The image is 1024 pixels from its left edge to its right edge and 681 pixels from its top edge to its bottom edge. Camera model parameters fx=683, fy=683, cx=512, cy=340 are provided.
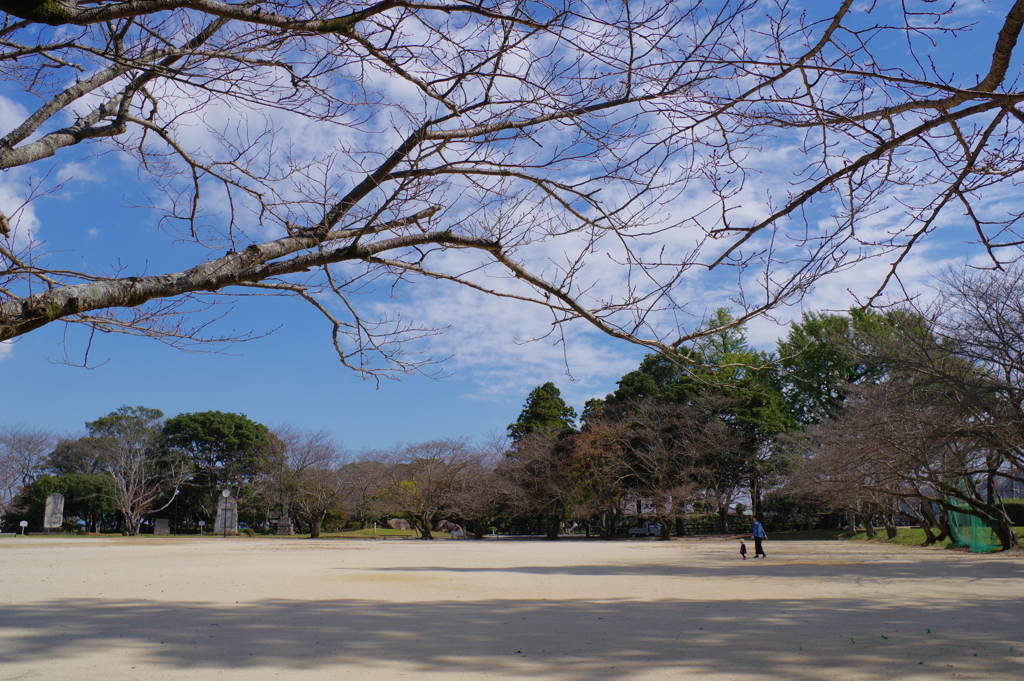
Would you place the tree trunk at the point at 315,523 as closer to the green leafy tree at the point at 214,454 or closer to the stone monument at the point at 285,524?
the stone monument at the point at 285,524

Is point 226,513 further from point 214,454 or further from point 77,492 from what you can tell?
point 77,492

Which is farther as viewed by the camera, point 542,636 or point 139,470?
point 139,470

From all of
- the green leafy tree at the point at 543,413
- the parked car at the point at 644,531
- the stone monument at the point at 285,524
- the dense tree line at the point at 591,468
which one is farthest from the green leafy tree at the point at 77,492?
the parked car at the point at 644,531

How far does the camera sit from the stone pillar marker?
36.0 meters

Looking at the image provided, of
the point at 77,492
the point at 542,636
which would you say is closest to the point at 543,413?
the point at 77,492

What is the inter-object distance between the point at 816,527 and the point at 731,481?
782 centimetres

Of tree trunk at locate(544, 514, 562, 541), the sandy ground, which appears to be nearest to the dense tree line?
tree trunk at locate(544, 514, 562, 541)

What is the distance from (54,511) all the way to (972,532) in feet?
135

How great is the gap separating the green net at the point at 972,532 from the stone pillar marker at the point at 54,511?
40.1 meters

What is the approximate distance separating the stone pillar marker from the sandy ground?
1086 inches

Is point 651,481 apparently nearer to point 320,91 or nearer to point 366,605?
point 366,605

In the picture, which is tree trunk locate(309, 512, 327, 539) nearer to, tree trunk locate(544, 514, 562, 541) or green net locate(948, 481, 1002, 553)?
tree trunk locate(544, 514, 562, 541)

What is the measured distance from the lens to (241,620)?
22.9 ft

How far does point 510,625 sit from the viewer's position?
22.1 ft
